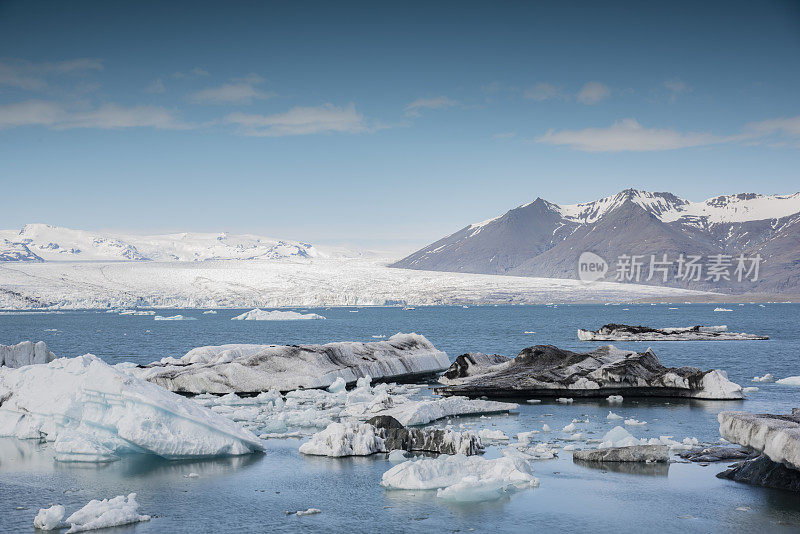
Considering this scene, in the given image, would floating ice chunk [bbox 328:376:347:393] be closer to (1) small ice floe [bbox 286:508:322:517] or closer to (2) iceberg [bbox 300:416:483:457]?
(2) iceberg [bbox 300:416:483:457]

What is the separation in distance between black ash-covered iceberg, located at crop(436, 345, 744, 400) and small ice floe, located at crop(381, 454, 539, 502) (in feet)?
31.6

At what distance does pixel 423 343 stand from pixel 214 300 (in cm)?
9574

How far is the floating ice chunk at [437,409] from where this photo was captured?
15.4 m

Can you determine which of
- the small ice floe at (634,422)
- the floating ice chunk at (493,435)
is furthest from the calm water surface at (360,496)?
the floating ice chunk at (493,435)

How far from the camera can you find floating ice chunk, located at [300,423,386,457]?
42.3 feet

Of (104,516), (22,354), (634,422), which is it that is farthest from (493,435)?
Answer: (22,354)

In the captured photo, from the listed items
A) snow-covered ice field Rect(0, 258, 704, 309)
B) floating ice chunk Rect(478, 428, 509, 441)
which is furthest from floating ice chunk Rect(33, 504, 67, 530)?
snow-covered ice field Rect(0, 258, 704, 309)

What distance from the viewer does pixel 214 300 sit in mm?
118438

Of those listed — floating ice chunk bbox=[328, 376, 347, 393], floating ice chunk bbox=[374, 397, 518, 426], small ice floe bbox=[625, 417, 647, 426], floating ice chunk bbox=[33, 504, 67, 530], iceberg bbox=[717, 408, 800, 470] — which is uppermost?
iceberg bbox=[717, 408, 800, 470]

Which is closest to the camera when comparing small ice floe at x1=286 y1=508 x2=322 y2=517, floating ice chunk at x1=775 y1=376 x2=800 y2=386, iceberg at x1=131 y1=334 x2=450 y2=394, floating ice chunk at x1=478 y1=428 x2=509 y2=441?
small ice floe at x1=286 y1=508 x2=322 y2=517

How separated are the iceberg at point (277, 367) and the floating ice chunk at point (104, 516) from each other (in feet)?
39.8

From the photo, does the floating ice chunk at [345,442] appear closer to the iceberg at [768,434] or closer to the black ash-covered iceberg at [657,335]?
the iceberg at [768,434]

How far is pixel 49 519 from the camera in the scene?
8469mm

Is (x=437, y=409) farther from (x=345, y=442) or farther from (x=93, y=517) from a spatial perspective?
(x=93, y=517)
